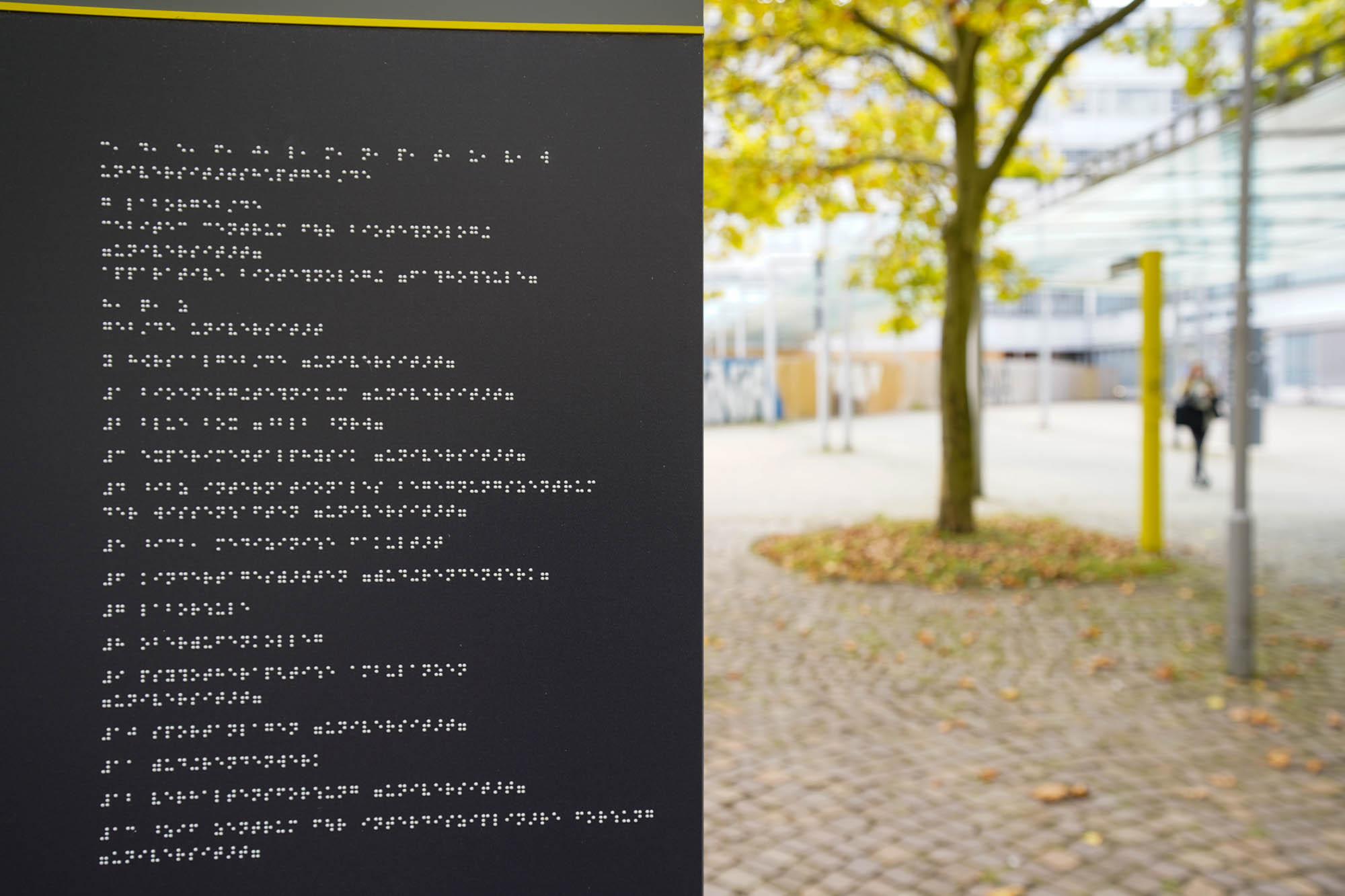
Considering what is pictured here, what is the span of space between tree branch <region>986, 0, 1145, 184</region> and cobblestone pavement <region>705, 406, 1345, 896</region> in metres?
4.53

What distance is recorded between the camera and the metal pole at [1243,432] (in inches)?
242

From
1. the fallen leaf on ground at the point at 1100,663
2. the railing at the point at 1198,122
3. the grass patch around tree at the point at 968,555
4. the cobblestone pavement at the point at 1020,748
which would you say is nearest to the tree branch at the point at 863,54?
the railing at the point at 1198,122

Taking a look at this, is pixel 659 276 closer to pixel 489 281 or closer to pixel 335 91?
pixel 489 281

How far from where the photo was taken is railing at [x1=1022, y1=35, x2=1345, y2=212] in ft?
25.9

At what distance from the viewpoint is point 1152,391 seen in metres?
10.3

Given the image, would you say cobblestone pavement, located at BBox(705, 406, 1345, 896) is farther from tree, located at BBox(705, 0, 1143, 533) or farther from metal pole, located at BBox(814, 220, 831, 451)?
metal pole, located at BBox(814, 220, 831, 451)

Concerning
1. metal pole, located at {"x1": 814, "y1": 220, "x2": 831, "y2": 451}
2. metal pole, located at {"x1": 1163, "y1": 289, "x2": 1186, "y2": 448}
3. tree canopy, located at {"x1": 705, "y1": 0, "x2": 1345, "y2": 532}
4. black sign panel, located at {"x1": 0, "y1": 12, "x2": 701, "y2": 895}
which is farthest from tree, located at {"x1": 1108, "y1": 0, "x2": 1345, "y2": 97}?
metal pole, located at {"x1": 1163, "y1": 289, "x2": 1186, "y2": 448}

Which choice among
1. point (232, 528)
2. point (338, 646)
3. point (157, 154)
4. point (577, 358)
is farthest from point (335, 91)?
point (338, 646)

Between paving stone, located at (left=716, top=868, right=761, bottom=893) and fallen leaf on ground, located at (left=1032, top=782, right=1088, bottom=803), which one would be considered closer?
paving stone, located at (left=716, top=868, right=761, bottom=893)

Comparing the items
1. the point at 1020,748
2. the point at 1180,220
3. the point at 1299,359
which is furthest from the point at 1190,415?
the point at 1299,359

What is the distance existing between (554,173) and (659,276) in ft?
0.71

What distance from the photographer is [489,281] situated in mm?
1654

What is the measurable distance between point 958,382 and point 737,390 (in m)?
21.9

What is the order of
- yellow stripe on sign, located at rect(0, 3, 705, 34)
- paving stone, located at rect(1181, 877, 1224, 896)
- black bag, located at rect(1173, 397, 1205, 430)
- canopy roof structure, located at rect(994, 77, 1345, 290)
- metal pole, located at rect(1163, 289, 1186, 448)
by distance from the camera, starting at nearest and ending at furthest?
1. yellow stripe on sign, located at rect(0, 3, 705, 34)
2. paving stone, located at rect(1181, 877, 1224, 896)
3. canopy roof structure, located at rect(994, 77, 1345, 290)
4. black bag, located at rect(1173, 397, 1205, 430)
5. metal pole, located at rect(1163, 289, 1186, 448)
